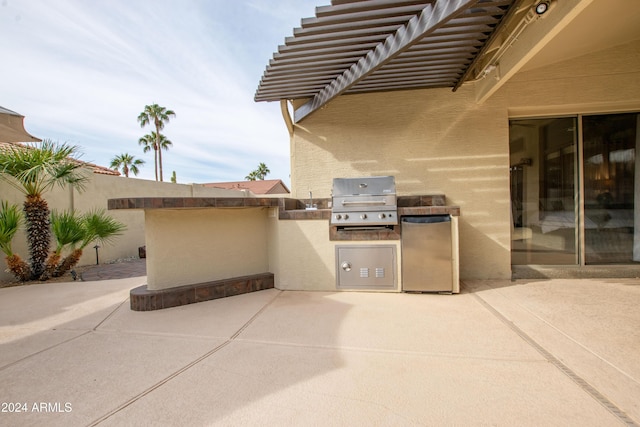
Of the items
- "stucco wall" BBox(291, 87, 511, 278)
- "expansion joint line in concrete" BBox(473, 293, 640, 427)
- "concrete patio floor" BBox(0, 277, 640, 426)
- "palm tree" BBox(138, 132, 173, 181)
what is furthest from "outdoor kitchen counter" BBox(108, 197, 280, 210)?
"palm tree" BBox(138, 132, 173, 181)

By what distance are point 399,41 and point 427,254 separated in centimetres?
251

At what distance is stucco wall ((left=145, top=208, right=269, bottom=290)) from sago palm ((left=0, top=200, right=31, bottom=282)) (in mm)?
3455

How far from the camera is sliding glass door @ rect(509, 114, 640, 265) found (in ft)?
14.2

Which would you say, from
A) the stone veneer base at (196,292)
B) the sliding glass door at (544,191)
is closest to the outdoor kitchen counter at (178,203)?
the stone veneer base at (196,292)

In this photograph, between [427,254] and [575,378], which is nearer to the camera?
[575,378]

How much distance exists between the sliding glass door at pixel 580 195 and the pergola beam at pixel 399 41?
315 cm

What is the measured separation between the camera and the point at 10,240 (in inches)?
187

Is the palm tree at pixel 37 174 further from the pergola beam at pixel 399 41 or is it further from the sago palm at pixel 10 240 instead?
the pergola beam at pixel 399 41

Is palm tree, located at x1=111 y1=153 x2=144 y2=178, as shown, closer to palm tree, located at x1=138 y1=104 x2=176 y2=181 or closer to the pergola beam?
palm tree, located at x1=138 y1=104 x2=176 y2=181

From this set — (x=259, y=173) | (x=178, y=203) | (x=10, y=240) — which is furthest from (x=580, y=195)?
(x=259, y=173)

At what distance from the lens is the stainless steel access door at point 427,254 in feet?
11.8

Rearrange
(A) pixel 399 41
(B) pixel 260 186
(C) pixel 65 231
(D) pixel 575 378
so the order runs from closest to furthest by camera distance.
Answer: (D) pixel 575 378
(A) pixel 399 41
(C) pixel 65 231
(B) pixel 260 186

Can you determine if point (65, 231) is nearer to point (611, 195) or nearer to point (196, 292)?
point (196, 292)

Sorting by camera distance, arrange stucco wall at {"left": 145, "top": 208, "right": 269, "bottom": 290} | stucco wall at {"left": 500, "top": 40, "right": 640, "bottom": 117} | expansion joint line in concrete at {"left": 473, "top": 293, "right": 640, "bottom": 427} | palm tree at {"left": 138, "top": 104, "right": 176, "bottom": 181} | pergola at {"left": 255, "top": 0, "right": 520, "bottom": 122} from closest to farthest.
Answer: expansion joint line in concrete at {"left": 473, "top": 293, "right": 640, "bottom": 427}, pergola at {"left": 255, "top": 0, "right": 520, "bottom": 122}, stucco wall at {"left": 145, "top": 208, "right": 269, "bottom": 290}, stucco wall at {"left": 500, "top": 40, "right": 640, "bottom": 117}, palm tree at {"left": 138, "top": 104, "right": 176, "bottom": 181}
